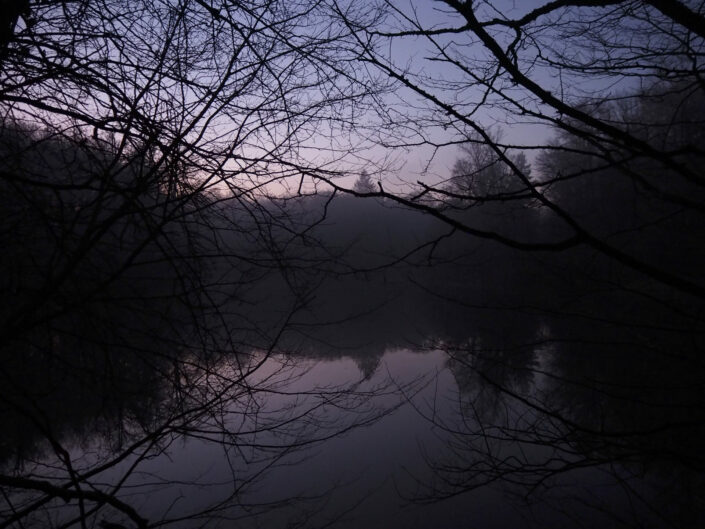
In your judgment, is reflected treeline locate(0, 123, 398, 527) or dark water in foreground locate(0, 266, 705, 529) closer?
reflected treeline locate(0, 123, 398, 527)

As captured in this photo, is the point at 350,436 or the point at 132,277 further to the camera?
the point at 350,436

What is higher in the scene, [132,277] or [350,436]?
[350,436]

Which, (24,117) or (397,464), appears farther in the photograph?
(397,464)

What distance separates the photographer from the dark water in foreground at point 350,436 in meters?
2.04

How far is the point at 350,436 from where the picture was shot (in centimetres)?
682

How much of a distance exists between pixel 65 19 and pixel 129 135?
26.9 inches

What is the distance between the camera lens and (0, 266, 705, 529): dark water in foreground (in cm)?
204

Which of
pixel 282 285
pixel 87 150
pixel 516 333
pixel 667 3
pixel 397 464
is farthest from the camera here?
pixel 516 333

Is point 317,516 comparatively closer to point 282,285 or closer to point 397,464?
point 397,464

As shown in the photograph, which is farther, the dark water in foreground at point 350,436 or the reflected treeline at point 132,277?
the dark water in foreground at point 350,436

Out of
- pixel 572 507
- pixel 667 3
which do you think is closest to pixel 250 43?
pixel 667 3

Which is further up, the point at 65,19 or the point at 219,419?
the point at 65,19

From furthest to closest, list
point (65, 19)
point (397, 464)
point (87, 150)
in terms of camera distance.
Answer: point (397, 464) < point (65, 19) < point (87, 150)

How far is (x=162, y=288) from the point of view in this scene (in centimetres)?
255
